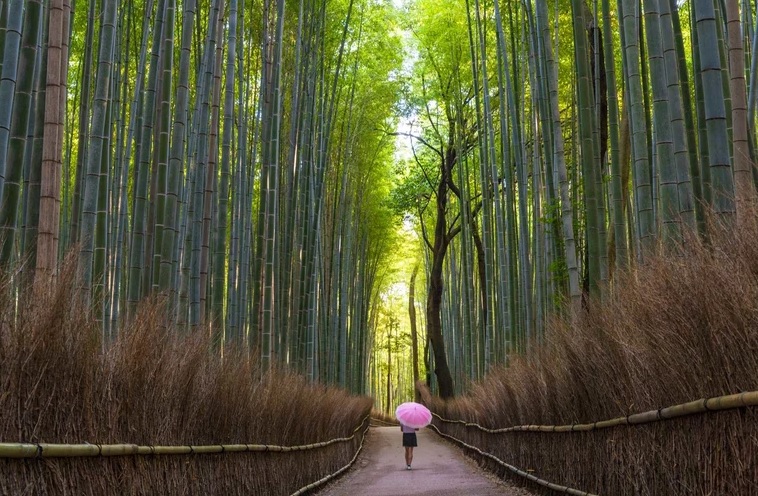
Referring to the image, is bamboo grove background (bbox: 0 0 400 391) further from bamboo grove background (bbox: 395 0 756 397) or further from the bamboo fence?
bamboo grove background (bbox: 395 0 756 397)

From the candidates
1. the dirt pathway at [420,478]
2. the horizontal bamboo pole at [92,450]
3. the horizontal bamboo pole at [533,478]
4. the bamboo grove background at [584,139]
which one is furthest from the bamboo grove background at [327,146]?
the dirt pathway at [420,478]

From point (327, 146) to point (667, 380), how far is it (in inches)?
321

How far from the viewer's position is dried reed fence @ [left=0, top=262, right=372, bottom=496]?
6.87 ft

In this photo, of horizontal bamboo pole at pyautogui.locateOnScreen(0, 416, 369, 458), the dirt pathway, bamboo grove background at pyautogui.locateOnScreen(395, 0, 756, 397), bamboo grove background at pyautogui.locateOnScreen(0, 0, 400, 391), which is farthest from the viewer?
the dirt pathway

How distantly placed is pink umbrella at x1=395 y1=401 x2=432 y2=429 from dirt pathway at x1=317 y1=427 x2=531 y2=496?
1.54 ft

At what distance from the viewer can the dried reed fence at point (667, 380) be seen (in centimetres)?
225

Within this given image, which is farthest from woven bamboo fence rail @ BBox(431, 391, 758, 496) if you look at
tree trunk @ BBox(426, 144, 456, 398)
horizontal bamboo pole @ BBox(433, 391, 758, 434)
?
tree trunk @ BBox(426, 144, 456, 398)

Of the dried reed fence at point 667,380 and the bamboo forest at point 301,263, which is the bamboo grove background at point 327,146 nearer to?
the bamboo forest at point 301,263

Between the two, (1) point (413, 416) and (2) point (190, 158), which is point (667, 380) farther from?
(1) point (413, 416)

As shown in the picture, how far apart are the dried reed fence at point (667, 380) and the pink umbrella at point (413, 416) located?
166 inches

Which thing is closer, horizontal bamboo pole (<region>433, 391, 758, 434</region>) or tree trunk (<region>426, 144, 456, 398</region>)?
horizontal bamboo pole (<region>433, 391, 758, 434</region>)

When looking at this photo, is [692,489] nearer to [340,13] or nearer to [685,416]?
[685,416]

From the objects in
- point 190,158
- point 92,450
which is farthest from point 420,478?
point 92,450

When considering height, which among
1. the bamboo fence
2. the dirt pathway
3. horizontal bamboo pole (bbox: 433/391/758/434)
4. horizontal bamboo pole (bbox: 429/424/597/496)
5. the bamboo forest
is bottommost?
the dirt pathway
